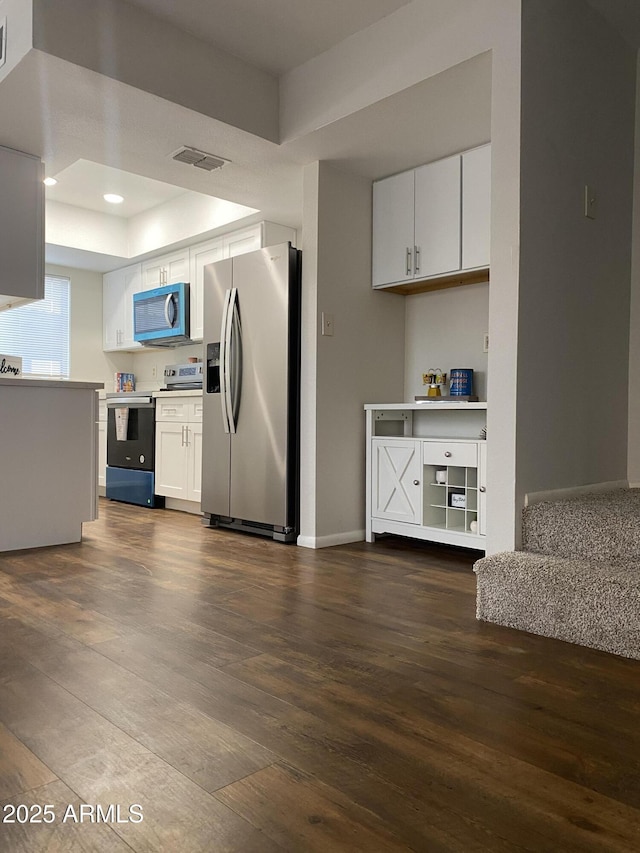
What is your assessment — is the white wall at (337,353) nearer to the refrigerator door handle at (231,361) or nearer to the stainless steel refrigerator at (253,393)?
the stainless steel refrigerator at (253,393)

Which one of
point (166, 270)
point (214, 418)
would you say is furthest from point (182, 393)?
point (166, 270)

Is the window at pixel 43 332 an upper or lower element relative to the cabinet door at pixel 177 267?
lower

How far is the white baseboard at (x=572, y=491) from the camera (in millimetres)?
2613

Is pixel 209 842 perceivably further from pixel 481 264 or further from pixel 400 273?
pixel 400 273

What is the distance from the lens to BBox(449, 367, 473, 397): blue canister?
12.4 ft

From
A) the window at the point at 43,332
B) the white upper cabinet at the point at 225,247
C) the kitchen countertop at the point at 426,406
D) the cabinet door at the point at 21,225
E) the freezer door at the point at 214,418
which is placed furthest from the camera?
the window at the point at 43,332

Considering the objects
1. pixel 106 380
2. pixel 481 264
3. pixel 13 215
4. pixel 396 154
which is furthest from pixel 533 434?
pixel 106 380

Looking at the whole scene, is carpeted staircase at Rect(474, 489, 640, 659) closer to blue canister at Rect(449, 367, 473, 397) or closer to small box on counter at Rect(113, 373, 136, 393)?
blue canister at Rect(449, 367, 473, 397)

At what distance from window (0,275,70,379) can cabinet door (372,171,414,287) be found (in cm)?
349

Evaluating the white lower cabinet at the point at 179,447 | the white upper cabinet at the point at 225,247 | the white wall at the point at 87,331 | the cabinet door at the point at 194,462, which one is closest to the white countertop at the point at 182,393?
the white lower cabinet at the point at 179,447

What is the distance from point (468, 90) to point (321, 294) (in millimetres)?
1263

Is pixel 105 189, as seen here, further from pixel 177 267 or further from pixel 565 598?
pixel 565 598

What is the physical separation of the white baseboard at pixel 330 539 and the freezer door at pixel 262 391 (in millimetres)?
165

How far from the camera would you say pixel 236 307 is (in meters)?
4.13
